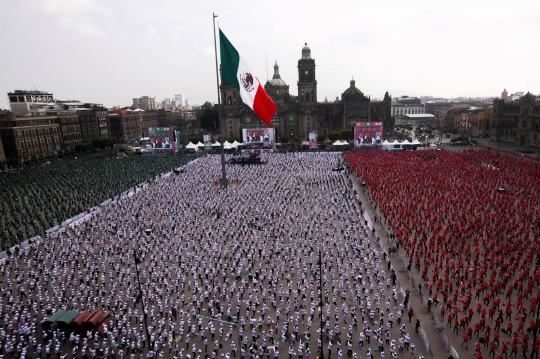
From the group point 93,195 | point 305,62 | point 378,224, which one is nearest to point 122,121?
point 305,62

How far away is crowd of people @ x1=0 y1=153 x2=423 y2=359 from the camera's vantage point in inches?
585

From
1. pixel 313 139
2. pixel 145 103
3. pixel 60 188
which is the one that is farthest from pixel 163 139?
pixel 145 103

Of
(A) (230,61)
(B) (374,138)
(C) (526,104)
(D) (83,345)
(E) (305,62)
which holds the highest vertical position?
(E) (305,62)

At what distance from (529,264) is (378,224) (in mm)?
9965

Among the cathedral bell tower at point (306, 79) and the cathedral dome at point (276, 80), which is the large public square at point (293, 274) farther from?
the cathedral dome at point (276, 80)

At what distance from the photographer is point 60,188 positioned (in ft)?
142

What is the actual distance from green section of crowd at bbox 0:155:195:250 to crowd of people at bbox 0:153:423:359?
11.9ft

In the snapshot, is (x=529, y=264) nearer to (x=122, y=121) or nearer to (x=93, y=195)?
(x=93, y=195)

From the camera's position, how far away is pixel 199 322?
15781mm

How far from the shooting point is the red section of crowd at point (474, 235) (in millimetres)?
15570

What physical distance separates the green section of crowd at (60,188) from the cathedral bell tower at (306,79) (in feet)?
108

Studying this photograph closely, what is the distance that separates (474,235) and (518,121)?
58.7 meters

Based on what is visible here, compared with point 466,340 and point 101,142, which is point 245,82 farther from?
point 101,142

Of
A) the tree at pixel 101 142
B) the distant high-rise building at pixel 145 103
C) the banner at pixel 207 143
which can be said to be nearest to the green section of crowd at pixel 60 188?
the banner at pixel 207 143
